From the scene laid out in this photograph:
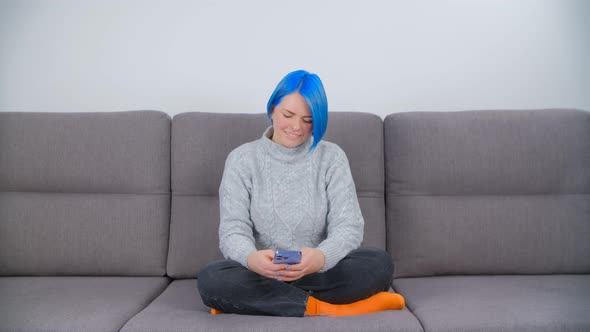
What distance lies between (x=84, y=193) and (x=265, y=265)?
33.0 inches

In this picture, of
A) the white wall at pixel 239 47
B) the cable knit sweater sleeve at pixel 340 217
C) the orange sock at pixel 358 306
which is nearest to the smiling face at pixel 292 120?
the cable knit sweater sleeve at pixel 340 217

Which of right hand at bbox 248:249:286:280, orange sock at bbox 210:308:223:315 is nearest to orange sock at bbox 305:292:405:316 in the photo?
right hand at bbox 248:249:286:280

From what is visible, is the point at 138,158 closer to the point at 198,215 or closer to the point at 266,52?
the point at 198,215

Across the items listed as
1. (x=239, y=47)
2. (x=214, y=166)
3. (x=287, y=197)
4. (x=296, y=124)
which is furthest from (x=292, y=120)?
(x=239, y=47)

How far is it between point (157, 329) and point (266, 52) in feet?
4.15

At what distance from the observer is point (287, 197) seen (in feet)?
4.89

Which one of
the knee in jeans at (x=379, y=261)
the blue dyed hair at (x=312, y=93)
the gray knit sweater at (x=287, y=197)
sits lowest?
the knee in jeans at (x=379, y=261)

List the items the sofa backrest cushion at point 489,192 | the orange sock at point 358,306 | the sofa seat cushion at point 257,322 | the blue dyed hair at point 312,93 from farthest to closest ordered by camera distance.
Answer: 1. the sofa backrest cushion at point 489,192
2. the blue dyed hair at point 312,93
3. the orange sock at point 358,306
4. the sofa seat cushion at point 257,322

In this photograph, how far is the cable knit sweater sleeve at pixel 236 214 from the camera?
1.35 m

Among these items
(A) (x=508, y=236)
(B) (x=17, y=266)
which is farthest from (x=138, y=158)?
(A) (x=508, y=236)

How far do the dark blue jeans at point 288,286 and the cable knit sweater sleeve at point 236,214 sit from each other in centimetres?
4

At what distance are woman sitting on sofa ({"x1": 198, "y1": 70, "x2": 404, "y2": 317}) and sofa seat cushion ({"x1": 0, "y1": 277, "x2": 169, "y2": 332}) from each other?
245 mm

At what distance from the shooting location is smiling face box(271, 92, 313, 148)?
56.8 inches

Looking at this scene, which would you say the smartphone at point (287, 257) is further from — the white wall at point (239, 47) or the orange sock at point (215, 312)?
the white wall at point (239, 47)
